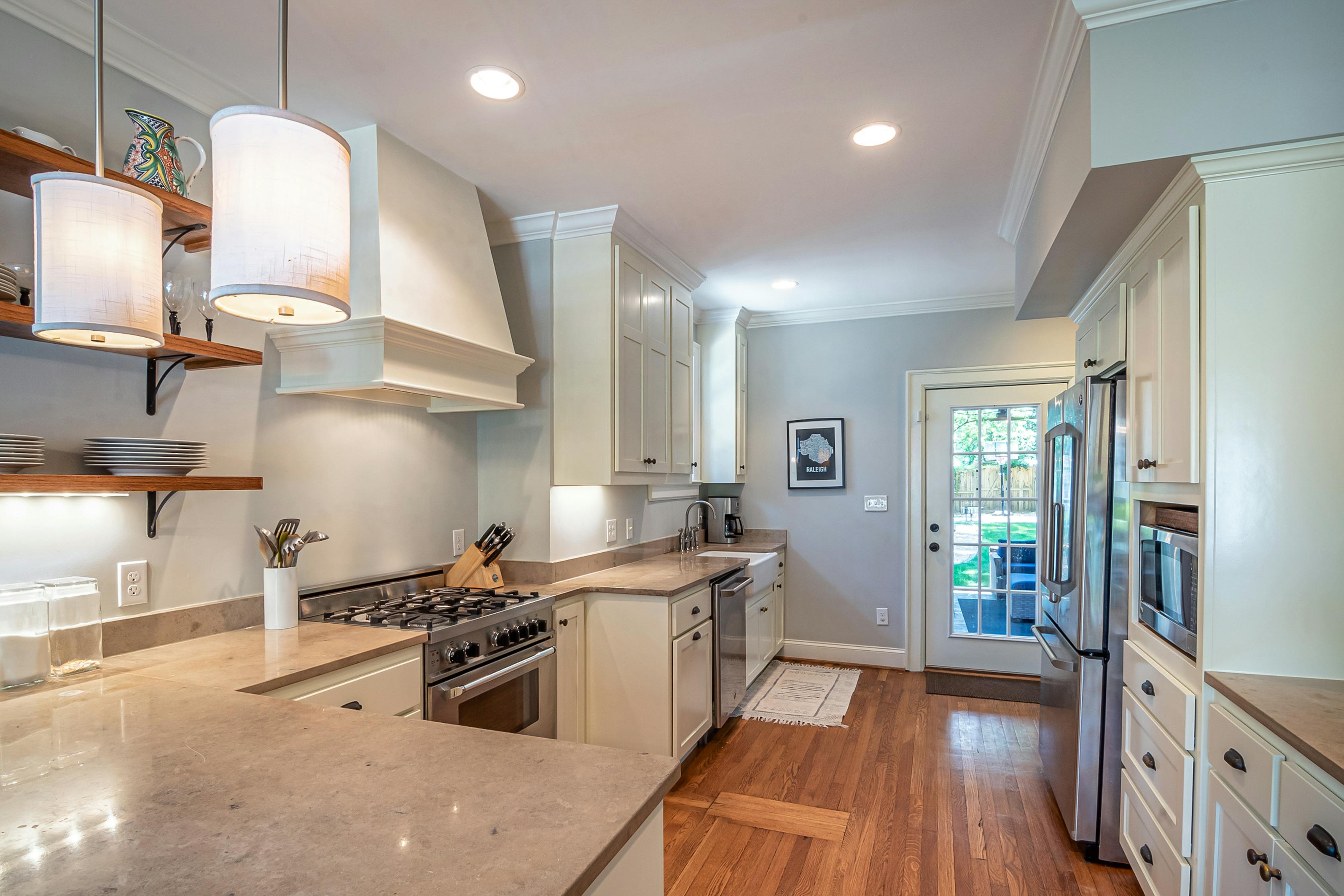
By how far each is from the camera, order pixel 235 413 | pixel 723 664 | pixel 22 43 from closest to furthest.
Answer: pixel 22 43
pixel 235 413
pixel 723 664

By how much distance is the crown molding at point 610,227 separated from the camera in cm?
314

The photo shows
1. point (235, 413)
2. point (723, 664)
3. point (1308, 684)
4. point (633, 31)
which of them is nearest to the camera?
point (1308, 684)

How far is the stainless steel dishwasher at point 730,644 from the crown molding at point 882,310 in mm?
2080

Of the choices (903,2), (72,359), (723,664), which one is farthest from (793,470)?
(72,359)

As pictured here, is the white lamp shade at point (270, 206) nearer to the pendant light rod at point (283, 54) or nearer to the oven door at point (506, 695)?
the pendant light rod at point (283, 54)

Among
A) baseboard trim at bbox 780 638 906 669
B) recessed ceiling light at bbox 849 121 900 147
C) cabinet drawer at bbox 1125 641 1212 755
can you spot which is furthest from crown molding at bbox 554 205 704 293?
baseboard trim at bbox 780 638 906 669

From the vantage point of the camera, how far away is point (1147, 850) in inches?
81.4

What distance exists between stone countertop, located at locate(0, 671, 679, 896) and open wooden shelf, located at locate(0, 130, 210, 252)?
100cm

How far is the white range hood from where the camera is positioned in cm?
231

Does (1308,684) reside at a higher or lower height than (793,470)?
lower

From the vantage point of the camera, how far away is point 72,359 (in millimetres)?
1804

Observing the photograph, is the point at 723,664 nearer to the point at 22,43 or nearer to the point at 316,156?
the point at 316,156

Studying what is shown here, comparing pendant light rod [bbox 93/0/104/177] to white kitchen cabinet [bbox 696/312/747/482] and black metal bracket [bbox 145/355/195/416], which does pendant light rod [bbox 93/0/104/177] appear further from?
white kitchen cabinet [bbox 696/312/747/482]

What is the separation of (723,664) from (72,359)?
2.85 m
